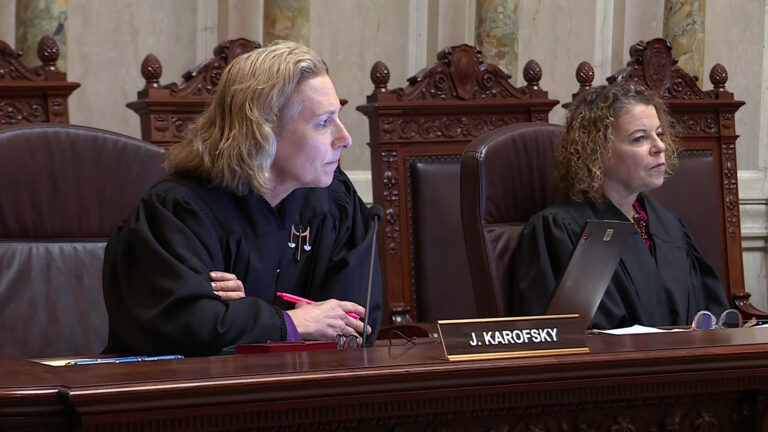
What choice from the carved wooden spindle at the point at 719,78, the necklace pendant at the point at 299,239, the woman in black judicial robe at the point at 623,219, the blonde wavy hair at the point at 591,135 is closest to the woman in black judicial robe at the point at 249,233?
the necklace pendant at the point at 299,239

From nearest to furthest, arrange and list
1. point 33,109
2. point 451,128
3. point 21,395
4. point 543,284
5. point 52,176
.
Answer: point 21,395 < point 52,176 < point 543,284 < point 33,109 < point 451,128

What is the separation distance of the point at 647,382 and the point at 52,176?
166 cm

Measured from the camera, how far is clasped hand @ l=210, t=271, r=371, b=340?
2.70 m

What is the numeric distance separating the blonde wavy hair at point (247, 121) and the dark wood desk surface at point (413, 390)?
719mm

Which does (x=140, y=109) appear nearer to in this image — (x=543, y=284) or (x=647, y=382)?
(x=543, y=284)

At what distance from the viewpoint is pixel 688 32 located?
6645 mm

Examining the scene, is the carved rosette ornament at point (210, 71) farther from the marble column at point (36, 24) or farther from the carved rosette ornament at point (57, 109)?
the marble column at point (36, 24)

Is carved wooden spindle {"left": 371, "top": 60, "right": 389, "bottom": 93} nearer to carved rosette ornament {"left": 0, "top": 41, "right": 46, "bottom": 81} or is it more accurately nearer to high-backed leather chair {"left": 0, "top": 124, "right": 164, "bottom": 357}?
carved rosette ornament {"left": 0, "top": 41, "right": 46, "bottom": 81}

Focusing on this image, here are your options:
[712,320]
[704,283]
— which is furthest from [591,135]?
[712,320]

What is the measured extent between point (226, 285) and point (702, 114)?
310 cm

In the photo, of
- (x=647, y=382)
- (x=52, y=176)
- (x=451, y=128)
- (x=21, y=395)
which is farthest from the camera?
(x=451, y=128)

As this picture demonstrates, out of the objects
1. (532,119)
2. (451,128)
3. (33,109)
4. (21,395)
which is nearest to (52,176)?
(33,109)

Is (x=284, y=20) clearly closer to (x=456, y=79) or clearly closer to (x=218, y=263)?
(x=456, y=79)

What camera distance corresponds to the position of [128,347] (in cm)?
267
